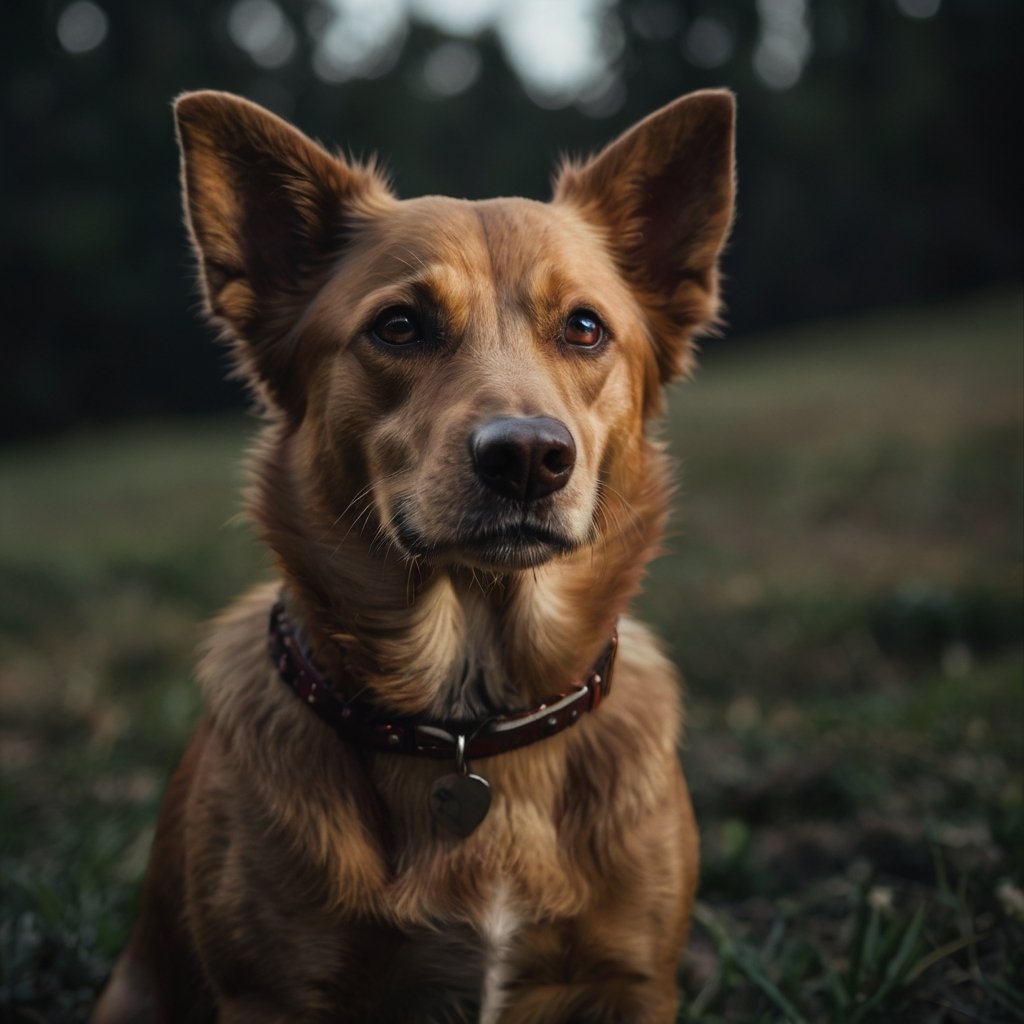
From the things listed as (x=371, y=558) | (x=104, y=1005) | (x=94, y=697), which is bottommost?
(x=94, y=697)

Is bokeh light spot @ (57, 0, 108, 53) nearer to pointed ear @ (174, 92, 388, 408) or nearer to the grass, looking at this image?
the grass

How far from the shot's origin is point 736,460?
33.3 feet

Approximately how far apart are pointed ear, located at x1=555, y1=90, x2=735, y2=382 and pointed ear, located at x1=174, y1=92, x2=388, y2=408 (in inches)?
23.3

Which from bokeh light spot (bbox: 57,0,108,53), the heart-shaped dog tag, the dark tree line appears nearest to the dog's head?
the heart-shaped dog tag

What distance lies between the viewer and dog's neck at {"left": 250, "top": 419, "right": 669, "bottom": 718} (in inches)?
93.8

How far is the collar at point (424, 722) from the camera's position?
2.27 meters

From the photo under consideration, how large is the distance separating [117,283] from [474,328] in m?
24.6

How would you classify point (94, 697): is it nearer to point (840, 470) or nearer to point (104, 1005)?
point (104, 1005)

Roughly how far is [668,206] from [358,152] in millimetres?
24040

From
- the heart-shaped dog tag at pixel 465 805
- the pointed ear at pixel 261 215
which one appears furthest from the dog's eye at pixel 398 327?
the heart-shaped dog tag at pixel 465 805

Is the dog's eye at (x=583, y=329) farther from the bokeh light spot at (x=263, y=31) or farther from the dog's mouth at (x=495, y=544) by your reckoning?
the bokeh light spot at (x=263, y=31)

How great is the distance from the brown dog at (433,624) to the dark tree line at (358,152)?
23.3 m

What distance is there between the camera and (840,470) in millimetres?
9266

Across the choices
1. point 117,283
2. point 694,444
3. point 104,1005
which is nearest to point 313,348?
point 104,1005
